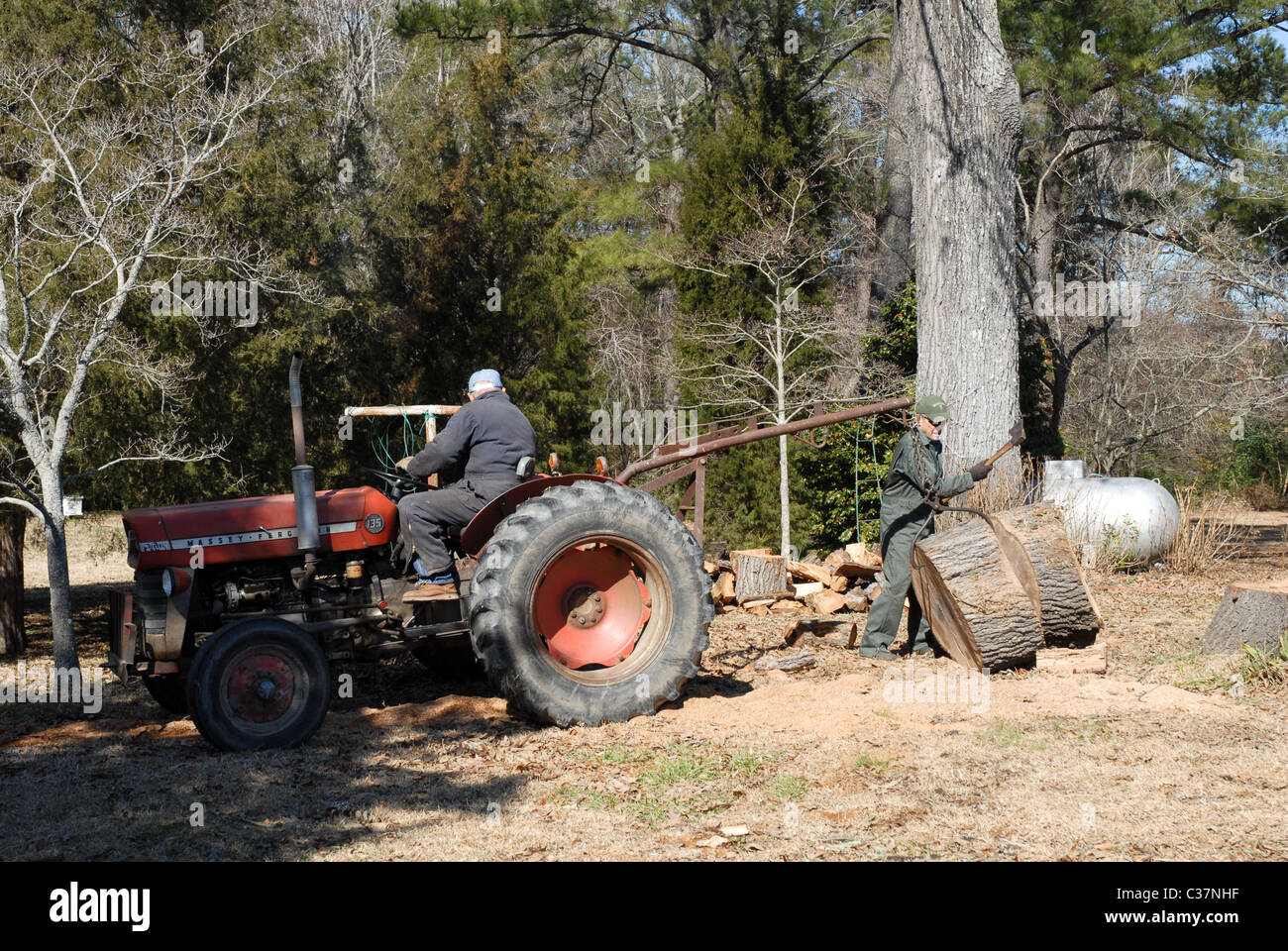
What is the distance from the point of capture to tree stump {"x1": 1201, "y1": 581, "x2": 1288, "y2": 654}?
7.21 meters

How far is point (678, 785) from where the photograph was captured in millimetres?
5422

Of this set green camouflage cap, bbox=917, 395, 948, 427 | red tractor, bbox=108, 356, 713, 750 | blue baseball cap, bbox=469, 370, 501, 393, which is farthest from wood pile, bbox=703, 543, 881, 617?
blue baseball cap, bbox=469, 370, 501, 393

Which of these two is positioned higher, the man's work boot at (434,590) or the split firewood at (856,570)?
the man's work boot at (434,590)

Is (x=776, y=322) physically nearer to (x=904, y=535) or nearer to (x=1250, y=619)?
(x=904, y=535)

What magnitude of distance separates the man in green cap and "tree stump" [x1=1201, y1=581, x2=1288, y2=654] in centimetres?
190

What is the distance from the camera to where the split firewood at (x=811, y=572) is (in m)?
11.2

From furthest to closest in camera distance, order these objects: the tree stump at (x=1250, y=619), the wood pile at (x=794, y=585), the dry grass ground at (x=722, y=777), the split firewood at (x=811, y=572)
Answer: the split firewood at (x=811, y=572)
the wood pile at (x=794, y=585)
the tree stump at (x=1250, y=619)
the dry grass ground at (x=722, y=777)

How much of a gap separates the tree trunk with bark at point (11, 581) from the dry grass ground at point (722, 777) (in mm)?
5515

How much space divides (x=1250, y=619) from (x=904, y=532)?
2.29 metres

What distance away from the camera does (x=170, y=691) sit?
23.0 ft

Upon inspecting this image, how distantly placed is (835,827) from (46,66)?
9571 millimetres

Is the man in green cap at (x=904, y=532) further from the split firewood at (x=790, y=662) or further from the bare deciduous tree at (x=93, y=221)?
the bare deciduous tree at (x=93, y=221)

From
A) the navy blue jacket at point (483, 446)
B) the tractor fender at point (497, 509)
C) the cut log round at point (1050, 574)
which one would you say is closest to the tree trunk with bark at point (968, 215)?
the cut log round at point (1050, 574)

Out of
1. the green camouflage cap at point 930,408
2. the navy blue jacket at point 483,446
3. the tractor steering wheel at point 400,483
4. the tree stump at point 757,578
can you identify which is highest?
the green camouflage cap at point 930,408
